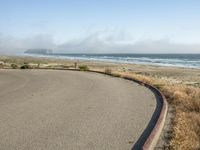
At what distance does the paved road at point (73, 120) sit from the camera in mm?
7516

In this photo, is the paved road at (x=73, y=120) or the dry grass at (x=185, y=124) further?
the paved road at (x=73, y=120)

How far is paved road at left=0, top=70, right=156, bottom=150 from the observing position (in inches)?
296

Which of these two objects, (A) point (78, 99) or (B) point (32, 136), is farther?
(A) point (78, 99)

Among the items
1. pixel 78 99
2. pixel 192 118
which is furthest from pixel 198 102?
pixel 78 99

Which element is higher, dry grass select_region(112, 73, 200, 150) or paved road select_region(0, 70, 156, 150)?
dry grass select_region(112, 73, 200, 150)

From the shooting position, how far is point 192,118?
972 cm

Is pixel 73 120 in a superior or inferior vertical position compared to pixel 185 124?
inferior

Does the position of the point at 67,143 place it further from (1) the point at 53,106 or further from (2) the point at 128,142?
(1) the point at 53,106

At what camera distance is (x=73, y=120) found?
990cm

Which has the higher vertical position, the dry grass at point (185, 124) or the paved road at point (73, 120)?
the dry grass at point (185, 124)

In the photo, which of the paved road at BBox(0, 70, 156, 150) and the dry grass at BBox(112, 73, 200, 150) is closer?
the dry grass at BBox(112, 73, 200, 150)

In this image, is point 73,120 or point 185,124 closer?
point 185,124

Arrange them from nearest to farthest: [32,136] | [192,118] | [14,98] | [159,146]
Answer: [159,146]
[32,136]
[192,118]
[14,98]

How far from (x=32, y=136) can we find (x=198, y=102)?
6.45 m
